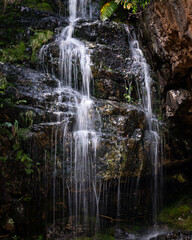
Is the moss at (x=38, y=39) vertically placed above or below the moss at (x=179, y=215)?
above

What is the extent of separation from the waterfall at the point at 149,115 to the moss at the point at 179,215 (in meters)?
0.33

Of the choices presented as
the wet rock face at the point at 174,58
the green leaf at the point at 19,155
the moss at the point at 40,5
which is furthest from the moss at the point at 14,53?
the wet rock face at the point at 174,58

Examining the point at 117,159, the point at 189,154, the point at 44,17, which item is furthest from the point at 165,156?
the point at 44,17

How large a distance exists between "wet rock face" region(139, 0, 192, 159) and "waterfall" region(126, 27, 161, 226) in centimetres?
39

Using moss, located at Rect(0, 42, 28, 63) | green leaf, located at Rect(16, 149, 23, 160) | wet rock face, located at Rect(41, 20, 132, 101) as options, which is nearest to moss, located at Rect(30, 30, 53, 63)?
moss, located at Rect(0, 42, 28, 63)

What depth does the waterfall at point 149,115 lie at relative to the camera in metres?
5.86

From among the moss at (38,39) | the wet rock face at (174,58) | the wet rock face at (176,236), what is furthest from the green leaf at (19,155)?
the wet rock face at (174,58)

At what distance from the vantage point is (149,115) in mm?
6598

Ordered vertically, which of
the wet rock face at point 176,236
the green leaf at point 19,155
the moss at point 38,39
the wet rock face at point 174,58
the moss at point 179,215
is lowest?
the moss at point 179,215

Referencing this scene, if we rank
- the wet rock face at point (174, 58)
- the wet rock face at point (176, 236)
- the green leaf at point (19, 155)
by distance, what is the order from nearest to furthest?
the wet rock face at point (176, 236) < the green leaf at point (19, 155) < the wet rock face at point (174, 58)

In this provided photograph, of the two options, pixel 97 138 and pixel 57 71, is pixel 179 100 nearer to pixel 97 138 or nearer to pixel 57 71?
pixel 97 138

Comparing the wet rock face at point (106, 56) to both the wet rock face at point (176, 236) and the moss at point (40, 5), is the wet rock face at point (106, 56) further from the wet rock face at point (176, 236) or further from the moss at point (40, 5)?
the wet rock face at point (176, 236)

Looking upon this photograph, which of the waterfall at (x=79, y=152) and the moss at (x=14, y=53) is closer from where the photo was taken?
the waterfall at (x=79, y=152)

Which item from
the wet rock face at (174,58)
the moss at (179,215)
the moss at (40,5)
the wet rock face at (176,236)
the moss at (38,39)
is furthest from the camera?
the moss at (40,5)
